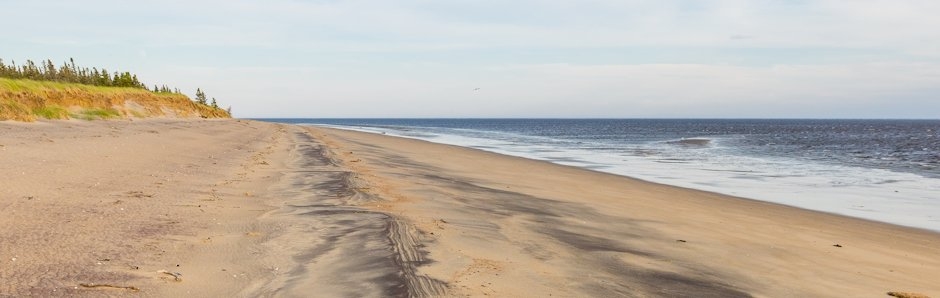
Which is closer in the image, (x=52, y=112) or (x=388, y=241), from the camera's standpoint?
(x=388, y=241)

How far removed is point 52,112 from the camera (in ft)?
101

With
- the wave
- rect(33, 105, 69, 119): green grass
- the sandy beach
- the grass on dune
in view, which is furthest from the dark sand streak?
the wave

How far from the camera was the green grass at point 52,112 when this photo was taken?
97.4 feet

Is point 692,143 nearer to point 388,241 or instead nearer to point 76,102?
point 76,102

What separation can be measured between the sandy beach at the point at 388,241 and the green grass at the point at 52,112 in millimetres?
17487

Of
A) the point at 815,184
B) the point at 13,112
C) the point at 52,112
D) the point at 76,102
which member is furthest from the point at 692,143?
the point at 13,112

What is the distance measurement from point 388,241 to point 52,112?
29243 mm

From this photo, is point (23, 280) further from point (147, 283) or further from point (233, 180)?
point (233, 180)

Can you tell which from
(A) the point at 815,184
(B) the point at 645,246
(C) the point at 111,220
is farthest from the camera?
(A) the point at 815,184

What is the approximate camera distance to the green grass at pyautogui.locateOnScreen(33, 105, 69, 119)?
29.7 m

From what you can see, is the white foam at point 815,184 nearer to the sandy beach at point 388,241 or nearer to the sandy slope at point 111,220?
the sandy beach at point 388,241

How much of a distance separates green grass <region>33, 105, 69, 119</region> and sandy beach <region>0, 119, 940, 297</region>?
17487 millimetres

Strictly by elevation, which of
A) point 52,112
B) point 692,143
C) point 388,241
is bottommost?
point 692,143

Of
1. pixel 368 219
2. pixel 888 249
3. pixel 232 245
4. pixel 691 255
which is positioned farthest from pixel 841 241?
pixel 232 245
